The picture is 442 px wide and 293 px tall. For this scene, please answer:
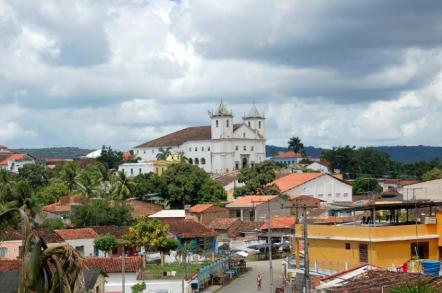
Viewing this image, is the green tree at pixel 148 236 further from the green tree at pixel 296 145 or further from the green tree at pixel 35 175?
the green tree at pixel 296 145

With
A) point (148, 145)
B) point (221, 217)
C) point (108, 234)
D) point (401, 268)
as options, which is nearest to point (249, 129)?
point (148, 145)

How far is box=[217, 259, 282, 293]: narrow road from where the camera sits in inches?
1471

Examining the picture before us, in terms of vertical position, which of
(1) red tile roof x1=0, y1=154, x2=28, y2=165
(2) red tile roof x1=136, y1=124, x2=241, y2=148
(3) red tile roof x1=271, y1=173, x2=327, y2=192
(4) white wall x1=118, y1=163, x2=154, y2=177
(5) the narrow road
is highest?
(2) red tile roof x1=136, y1=124, x2=241, y2=148

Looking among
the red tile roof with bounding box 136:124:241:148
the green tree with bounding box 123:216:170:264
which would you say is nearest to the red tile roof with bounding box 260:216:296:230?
the green tree with bounding box 123:216:170:264

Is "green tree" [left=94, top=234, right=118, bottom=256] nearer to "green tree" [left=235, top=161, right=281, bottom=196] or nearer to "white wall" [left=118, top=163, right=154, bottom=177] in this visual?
"green tree" [left=235, top=161, right=281, bottom=196]

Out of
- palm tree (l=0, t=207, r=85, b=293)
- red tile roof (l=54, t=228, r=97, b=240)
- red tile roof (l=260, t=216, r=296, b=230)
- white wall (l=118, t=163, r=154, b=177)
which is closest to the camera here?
palm tree (l=0, t=207, r=85, b=293)

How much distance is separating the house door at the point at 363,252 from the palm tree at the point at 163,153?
107475mm

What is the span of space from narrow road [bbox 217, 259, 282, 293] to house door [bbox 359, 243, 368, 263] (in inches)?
343

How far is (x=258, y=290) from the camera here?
36.5 meters

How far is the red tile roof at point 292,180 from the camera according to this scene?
8431 centimetres

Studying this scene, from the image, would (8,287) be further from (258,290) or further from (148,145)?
(148,145)

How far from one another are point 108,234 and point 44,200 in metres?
25.0

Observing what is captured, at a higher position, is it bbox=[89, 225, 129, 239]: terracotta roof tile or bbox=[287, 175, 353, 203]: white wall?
bbox=[287, 175, 353, 203]: white wall

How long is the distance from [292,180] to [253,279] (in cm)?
4768
